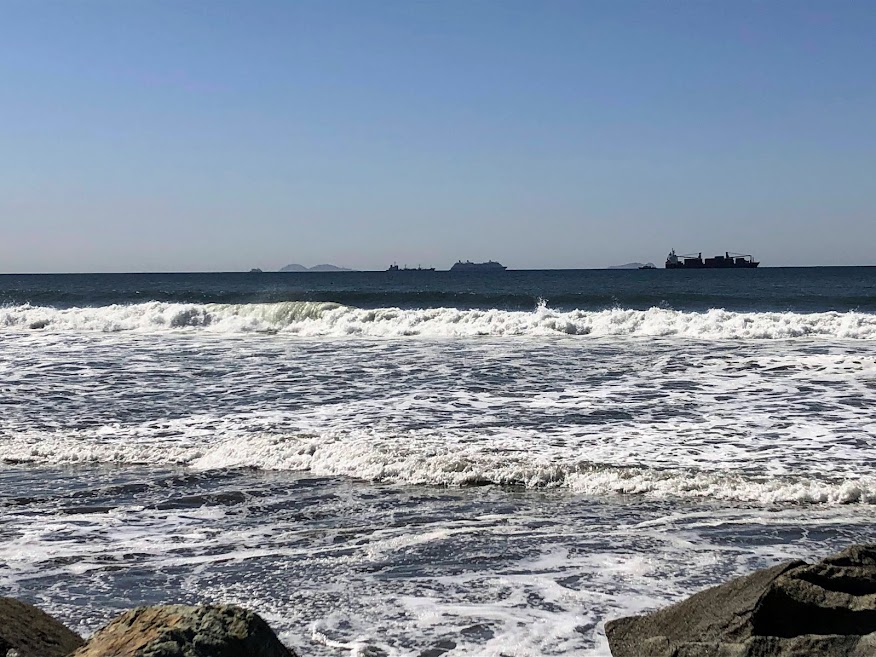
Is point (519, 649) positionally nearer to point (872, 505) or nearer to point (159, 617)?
point (159, 617)

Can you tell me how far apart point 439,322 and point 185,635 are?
2521 centimetres

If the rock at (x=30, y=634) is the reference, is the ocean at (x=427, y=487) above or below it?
below

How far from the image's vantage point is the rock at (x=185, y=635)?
115 inches

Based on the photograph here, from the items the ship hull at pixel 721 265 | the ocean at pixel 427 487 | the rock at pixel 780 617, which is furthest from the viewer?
the ship hull at pixel 721 265

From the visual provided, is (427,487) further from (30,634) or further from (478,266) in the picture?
(478,266)

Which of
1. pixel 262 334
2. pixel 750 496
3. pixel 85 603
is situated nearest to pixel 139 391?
pixel 85 603

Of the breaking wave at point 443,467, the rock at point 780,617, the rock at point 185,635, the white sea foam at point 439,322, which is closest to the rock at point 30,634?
the rock at point 185,635

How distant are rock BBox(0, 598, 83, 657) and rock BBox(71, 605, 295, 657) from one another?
389 mm

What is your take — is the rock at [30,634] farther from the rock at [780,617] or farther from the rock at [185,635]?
the rock at [780,617]

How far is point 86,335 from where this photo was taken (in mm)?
26656

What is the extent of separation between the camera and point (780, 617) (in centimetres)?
342

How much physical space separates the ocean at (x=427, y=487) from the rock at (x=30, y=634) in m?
1.21

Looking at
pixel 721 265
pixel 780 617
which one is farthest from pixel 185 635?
pixel 721 265

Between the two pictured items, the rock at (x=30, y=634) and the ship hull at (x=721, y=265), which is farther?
the ship hull at (x=721, y=265)
